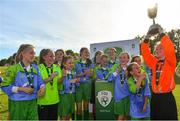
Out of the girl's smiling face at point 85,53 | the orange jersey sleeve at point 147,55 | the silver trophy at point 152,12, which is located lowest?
the orange jersey sleeve at point 147,55

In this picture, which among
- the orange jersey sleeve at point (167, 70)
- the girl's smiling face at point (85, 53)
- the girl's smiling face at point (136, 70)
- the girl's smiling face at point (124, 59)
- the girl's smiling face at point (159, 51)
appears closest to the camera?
the orange jersey sleeve at point (167, 70)

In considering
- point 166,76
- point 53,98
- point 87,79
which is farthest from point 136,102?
point 87,79

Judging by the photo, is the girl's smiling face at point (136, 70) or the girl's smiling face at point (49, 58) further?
the girl's smiling face at point (49, 58)

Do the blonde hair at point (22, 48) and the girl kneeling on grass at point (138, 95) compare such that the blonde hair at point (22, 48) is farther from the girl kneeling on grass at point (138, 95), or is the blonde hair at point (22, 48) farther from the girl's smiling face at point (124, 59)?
the girl's smiling face at point (124, 59)

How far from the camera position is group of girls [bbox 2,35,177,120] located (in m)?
6.05

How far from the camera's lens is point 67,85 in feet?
26.7

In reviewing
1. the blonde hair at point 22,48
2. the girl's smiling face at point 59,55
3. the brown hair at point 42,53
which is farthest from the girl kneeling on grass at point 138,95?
the blonde hair at point 22,48

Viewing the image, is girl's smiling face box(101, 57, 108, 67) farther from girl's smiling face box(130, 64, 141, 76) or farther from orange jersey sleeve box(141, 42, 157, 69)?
orange jersey sleeve box(141, 42, 157, 69)

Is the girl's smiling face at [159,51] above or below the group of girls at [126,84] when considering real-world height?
above

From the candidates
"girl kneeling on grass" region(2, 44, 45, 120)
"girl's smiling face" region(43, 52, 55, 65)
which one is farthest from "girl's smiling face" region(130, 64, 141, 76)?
"girl kneeling on grass" region(2, 44, 45, 120)

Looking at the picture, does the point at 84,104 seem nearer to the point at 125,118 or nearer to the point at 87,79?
the point at 87,79

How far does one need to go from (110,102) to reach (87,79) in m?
0.93

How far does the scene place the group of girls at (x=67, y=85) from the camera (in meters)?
6.05

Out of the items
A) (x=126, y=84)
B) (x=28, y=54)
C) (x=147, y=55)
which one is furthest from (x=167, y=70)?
(x=28, y=54)
